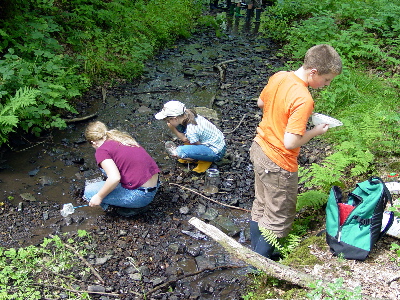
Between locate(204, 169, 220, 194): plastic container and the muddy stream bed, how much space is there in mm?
113

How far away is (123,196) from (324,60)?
286 centimetres

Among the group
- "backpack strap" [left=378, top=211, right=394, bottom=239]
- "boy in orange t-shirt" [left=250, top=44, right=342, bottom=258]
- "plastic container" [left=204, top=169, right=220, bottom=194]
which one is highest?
"boy in orange t-shirt" [left=250, top=44, right=342, bottom=258]

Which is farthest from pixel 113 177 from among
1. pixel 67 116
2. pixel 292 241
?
pixel 67 116

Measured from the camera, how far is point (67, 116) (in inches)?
277

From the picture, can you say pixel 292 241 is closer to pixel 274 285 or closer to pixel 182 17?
pixel 274 285

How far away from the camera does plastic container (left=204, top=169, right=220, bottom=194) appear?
18.6ft

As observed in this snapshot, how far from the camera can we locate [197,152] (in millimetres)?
5777

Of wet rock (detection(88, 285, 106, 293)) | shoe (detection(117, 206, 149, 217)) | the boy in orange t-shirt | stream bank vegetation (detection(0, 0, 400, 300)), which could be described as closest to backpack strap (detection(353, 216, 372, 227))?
stream bank vegetation (detection(0, 0, 400, 300))

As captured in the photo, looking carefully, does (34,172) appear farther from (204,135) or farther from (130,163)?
(204,135)

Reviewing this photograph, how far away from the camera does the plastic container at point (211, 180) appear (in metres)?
5.68

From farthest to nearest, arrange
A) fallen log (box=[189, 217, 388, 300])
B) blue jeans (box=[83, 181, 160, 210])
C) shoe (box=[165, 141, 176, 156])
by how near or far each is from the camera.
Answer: shoe (box=[165, 141, 176, 156])
blue jeans (box=[83, 181, 160, 210])
fallen log (box=[189, 217, 388, 300])

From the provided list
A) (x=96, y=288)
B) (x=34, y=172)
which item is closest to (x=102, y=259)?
(x=96, y=288)

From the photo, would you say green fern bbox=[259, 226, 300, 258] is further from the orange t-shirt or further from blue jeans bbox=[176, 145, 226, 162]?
blue jeans bbox=[176, 145, 226, 162]

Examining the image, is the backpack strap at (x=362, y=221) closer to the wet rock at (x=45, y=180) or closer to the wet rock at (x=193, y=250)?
the wet rock at (x=193, y=250)
